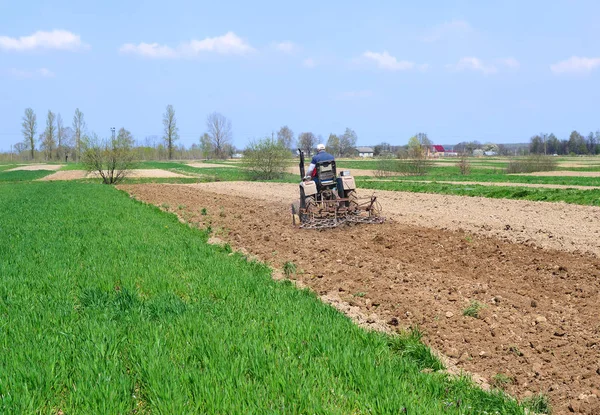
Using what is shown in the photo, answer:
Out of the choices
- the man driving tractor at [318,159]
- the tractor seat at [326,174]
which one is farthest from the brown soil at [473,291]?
the man driving tractor at [318,159]

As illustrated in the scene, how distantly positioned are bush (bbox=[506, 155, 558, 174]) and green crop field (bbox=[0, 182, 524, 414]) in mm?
53433

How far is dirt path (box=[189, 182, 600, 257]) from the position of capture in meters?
11.4

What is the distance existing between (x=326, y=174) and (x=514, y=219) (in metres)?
5.49

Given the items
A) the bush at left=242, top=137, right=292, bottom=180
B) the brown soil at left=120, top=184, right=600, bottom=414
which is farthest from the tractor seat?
the bush at left=242, top=137, right=292, bottom=180

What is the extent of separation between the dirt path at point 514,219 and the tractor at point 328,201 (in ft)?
5.95

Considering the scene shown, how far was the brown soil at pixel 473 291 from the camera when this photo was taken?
515cm

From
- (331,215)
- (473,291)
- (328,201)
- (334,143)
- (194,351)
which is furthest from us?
(334,143)

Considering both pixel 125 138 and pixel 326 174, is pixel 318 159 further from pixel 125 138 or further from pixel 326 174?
pixel 125 138

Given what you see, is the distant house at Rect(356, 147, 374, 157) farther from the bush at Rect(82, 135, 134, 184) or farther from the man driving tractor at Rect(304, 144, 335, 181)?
the man driving tractor at Rect(304, 144, 335, 181)

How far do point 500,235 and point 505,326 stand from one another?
6368mm

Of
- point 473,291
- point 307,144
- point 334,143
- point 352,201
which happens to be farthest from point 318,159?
point 334,143

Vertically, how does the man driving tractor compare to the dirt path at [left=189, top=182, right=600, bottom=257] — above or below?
above

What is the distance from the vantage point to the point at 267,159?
46312mm

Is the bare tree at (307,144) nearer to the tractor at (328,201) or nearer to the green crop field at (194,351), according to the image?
the tractor at (328,201)
